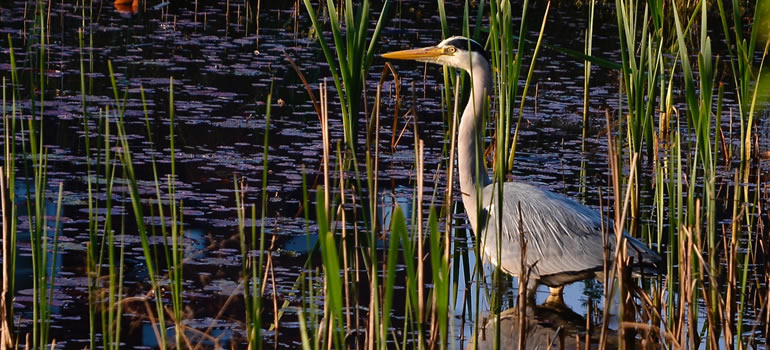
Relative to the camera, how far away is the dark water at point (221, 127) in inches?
159

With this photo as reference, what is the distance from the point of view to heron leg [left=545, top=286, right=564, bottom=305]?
4330mm

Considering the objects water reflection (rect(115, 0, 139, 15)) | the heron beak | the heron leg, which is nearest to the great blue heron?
the heron leg

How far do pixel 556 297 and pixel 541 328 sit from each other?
1.19 feet

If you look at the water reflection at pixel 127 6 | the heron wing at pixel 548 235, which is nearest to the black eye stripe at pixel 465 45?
the heron wing at pixel 548 235

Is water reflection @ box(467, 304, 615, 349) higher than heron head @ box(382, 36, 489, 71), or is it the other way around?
heron head @ box(382, 36, 489, 71)

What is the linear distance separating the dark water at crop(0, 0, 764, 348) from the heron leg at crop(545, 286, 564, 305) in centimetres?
5

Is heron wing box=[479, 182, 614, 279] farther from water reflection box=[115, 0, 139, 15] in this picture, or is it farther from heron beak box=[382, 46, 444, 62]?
water reflection box=[115, 0, 139, 15]

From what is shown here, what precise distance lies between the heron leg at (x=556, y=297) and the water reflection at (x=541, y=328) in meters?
0.02

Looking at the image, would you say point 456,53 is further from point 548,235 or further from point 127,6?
point 127,6

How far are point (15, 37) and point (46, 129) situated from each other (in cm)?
290

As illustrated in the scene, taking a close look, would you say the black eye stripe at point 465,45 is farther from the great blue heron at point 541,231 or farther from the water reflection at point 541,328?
the water reflection at point 541,328

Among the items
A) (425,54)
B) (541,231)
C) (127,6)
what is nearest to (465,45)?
(425,54)

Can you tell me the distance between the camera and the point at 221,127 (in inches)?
255

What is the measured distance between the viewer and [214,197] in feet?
16.7
